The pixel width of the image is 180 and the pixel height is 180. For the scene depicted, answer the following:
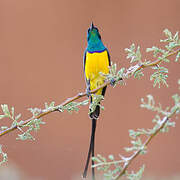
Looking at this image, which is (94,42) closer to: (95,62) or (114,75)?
(95,62)

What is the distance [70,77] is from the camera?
320 centimetres

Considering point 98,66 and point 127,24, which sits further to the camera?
point 127,24

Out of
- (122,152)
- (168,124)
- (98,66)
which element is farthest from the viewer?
(122,152)

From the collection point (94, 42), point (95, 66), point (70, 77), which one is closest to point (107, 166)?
point (95, 66)

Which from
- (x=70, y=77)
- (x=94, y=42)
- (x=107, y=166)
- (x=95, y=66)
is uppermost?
(x=70, y=77)

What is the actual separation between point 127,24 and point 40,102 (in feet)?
3.52

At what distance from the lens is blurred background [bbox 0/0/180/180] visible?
A: 3.11 m

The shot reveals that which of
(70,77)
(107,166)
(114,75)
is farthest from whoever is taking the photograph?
(70,77)

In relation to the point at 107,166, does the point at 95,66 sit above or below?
above

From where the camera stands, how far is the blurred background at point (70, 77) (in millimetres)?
3111

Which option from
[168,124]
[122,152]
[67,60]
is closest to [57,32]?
[67,60]

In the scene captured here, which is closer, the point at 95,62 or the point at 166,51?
the point at 166,51

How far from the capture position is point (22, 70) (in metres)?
3.21

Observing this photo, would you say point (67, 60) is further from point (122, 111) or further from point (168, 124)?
point (168, 124)
